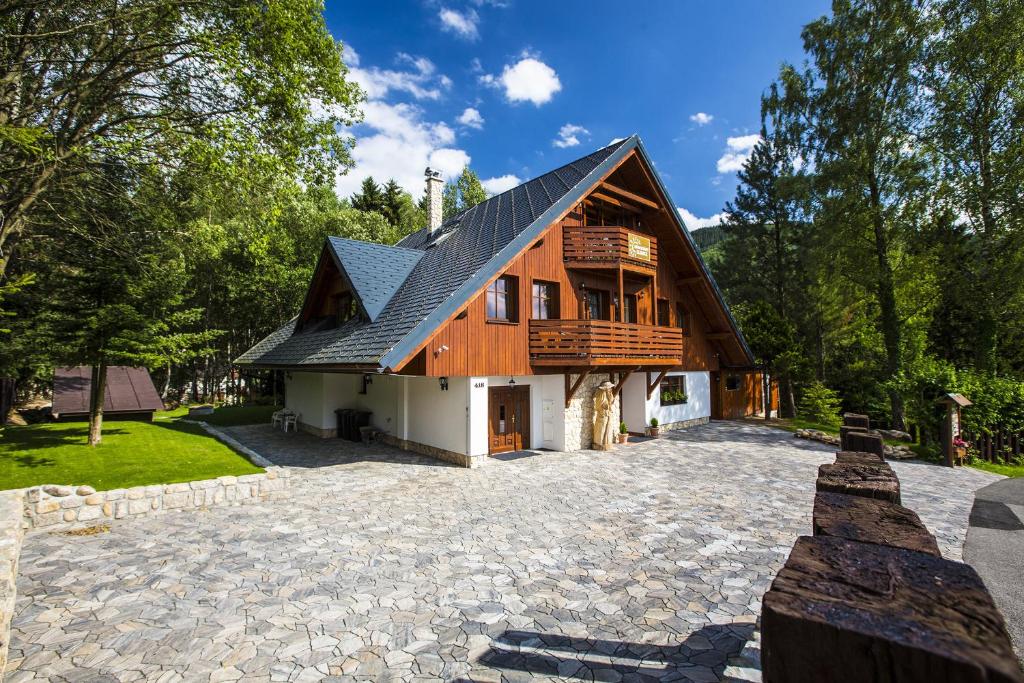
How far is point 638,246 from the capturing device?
1692 cm

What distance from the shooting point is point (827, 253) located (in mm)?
20484

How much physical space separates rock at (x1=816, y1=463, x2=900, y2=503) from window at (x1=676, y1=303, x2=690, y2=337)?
17871mm

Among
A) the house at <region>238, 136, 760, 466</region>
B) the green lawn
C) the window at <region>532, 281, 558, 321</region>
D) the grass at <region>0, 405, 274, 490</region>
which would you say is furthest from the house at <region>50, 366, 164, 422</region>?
the window at <region>532, 281, 558, 321</region>

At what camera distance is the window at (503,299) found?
46.4 ft

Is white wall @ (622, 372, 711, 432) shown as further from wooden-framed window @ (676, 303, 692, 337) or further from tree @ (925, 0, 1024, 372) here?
tree @ (925, 0, 1024, 372)

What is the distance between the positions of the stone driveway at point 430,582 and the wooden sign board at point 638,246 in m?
8.47

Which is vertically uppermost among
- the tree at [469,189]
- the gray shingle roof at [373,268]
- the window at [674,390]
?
the tree at [469,189]

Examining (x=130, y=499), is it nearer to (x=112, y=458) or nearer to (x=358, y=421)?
(x=112, y=458)

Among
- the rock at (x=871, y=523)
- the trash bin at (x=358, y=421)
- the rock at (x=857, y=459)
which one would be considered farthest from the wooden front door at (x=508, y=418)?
the rock at (x=871, y=523)

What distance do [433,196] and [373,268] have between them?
6.11 meters

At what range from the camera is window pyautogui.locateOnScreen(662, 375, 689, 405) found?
20484mm

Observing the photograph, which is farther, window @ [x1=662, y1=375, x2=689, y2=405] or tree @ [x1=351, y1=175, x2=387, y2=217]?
tree @ [x1=351, y1=175, x2=387, y2=217]

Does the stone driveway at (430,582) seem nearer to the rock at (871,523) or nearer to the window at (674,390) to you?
the rock at (871,523)

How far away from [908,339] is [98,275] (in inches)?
1354
